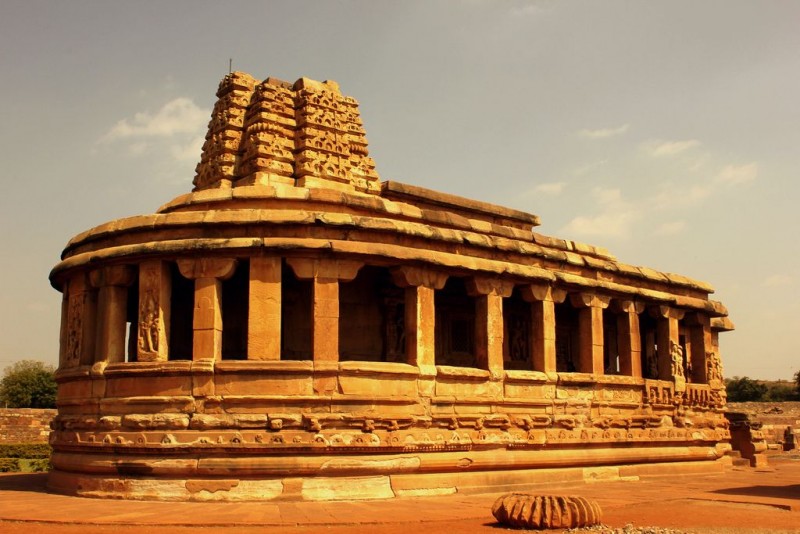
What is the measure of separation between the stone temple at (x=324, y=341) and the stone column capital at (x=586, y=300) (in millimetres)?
41

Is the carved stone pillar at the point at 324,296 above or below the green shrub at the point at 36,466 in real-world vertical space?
above

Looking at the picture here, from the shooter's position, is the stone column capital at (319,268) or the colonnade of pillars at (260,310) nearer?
the colonnade of pillars at (260,310)

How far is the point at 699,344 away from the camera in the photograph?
20.6 m

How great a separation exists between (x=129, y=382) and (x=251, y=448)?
2.36 meters

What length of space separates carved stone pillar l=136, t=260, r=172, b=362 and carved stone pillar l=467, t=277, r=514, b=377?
532cm

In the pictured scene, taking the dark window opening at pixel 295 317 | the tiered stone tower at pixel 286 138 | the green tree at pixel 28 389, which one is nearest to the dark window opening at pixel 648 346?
the tiered stone tower at pixel 286 138

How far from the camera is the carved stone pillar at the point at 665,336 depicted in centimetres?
1905

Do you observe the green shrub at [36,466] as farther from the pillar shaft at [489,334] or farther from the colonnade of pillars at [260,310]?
the pillar shaft at [489,334]

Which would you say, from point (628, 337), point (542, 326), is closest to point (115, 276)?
point (542, 326)

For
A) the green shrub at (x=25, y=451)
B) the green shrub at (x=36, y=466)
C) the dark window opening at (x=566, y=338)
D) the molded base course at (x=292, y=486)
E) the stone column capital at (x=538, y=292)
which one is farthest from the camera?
the green shrub at (x=25, y=451)

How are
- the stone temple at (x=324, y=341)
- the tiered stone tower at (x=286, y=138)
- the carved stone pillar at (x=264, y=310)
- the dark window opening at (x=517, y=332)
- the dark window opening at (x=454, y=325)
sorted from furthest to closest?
the dark window opening at (x=517, y=332), the dark window opening at (x=454, y=325), the tiered stone tower at (x=286, y=138), the carved stone pillar at (x=264, y=310), the stone temple at (x=324, y=341)

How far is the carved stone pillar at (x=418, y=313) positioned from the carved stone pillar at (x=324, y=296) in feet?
3.57

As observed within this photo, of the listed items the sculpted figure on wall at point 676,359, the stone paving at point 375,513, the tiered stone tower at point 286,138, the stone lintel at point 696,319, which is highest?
the tiered stone tower at point 286,138

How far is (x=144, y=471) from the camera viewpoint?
39.7 feet
